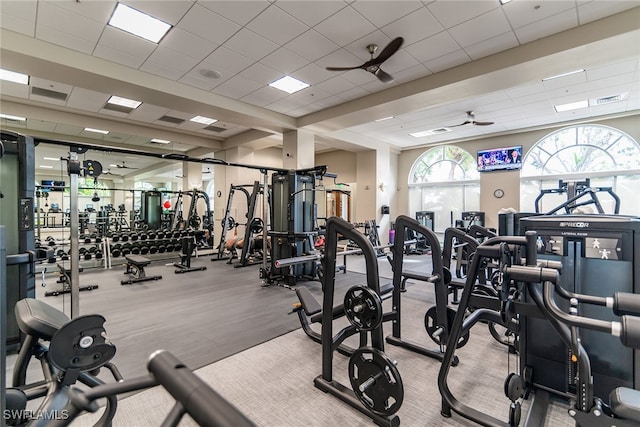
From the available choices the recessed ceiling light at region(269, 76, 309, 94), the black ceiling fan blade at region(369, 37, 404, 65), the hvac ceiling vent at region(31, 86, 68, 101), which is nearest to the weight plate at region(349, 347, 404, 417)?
the black ceiling fan blade at region(369, 37, 404, 65)

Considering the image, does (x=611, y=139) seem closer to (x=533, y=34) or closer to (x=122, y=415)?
(x=533, y=34)

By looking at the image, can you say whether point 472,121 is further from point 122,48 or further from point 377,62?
point 122,48

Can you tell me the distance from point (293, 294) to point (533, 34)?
5080 millimetres

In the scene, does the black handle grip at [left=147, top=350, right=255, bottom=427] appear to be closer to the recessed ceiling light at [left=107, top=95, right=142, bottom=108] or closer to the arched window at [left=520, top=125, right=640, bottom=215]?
the recessed ceiling light at [left=107, top=95, right=142, bottom=108]

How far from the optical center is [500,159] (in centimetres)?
845

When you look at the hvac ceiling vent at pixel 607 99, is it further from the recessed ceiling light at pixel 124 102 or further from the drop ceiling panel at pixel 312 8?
the recessed ceiling light at pixel 124 102

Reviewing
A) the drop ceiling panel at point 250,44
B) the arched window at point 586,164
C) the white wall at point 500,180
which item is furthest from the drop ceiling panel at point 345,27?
the arched window at point 586,164

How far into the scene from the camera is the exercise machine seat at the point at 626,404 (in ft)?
3.75

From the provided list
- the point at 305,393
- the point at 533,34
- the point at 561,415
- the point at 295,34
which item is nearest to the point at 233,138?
the point at 295,34

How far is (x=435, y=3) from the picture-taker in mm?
3256

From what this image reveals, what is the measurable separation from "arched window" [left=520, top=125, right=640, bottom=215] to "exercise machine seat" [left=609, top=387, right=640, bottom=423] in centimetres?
796

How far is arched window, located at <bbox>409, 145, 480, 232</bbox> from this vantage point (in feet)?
30.9

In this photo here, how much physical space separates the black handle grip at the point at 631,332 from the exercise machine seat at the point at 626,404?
1.20 feet

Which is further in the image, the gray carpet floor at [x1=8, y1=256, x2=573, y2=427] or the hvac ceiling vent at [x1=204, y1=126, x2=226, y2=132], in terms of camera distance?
the hvac ceiling vent at [x1=204, y1=126, x2=226, y2=132]
